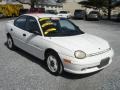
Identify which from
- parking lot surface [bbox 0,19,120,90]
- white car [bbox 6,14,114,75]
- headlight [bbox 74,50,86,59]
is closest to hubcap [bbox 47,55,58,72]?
white car [bbox 6,14,114,75]

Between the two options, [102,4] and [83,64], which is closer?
[83,64]

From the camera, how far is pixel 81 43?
5773mm

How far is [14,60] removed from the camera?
7.21 m

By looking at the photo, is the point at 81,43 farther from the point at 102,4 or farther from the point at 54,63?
the point at 102,4

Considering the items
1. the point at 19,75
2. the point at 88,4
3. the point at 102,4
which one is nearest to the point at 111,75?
the point at 19,75

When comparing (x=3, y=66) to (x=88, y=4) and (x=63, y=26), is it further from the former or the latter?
(x=88, y=4)

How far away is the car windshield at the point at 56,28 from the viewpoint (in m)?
6.37

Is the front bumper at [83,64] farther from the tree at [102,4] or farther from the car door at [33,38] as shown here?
the tree at [102,4]

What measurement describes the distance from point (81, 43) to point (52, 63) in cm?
99

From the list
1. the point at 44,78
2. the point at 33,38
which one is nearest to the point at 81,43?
the point at 44,78

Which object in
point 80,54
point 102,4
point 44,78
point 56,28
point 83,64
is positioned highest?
point 102,4

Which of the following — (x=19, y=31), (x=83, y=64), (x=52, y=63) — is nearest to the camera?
(x=83, y=64)

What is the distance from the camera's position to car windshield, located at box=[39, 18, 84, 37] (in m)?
6.37

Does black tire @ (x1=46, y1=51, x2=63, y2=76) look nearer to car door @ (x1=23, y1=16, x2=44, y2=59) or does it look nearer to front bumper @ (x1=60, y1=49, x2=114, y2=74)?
front bumper @ (x1=60, y1=49, x2=114, y2=74)
